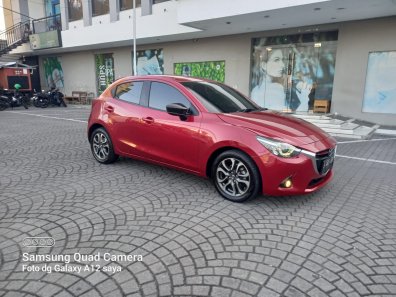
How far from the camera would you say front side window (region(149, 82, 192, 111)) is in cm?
453

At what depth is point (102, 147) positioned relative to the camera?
5.76 meters

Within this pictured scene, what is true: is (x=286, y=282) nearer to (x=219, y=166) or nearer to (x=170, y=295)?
(x=170, y=295)

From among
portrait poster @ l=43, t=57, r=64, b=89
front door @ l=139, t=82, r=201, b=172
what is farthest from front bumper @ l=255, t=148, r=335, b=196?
portrait poster @ l=43, t=57, r=64, b=89

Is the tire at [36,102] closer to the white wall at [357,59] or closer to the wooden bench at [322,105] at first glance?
the wooden bench at [322,105]

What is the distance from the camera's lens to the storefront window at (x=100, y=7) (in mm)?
18531

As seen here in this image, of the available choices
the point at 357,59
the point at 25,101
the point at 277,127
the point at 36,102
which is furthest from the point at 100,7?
the point at 277,127

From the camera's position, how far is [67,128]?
10570mm

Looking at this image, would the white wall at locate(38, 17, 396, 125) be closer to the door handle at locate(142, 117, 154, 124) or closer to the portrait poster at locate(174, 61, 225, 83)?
the portrait poster at locate(174, 61, 225, 83)

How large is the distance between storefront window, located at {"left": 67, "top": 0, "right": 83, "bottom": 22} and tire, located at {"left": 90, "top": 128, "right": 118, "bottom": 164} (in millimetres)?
17568

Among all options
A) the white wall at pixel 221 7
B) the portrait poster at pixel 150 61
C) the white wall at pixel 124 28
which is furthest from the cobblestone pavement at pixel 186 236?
the portrait poster at pixel 150 61

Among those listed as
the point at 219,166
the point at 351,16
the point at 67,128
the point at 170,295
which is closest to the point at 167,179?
the point at 219,166

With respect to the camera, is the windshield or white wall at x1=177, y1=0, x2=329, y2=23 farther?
white wall at x1=177, y1=0, x2=329, y2=23

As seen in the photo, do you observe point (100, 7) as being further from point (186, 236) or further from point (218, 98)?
point (186, 236)

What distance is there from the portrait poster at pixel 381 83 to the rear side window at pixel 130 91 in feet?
32.1
